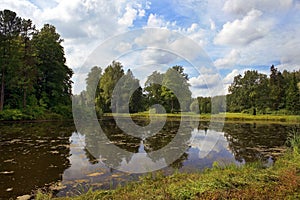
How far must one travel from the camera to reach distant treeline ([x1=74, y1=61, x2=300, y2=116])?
77.3ft

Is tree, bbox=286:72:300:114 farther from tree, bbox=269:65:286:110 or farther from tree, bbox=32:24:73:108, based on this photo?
tree, bbox=32:24:73:108

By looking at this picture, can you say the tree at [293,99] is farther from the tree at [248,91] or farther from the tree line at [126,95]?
the tree line at [126,95]

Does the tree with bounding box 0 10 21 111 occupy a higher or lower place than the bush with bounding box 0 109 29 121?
higher

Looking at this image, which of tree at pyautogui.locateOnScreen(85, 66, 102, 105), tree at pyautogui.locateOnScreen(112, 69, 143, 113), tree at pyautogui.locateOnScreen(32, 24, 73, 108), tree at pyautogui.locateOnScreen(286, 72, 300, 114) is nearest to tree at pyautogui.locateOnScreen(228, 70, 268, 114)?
tree at pyautogui.locateOnScreen(286, 72, 300, 114)

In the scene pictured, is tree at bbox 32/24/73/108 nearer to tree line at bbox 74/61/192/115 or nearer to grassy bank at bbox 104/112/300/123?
tree line at bbox 74/61/192/115

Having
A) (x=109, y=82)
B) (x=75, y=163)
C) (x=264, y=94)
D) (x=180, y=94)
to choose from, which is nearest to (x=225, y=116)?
(x=180, y=94)

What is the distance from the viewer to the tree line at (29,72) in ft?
84.8

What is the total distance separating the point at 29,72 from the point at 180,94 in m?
17.3

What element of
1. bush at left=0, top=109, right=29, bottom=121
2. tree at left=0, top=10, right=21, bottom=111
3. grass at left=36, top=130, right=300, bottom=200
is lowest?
grass at left=36, top=130, right=300, bottom=200

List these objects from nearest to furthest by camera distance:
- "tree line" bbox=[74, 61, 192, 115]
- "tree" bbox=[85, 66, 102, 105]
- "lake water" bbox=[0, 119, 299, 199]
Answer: "lake water" bbox=[0, 119, 299, 199] → "tree" bbox=[85, 66, 102, 105] → "tree line" bbox=[74, 61, 192, 115]

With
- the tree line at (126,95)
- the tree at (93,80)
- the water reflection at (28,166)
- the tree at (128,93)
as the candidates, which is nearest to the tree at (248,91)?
the tree line at (126,95)

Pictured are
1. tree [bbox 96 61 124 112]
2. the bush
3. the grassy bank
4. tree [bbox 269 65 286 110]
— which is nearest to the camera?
the bush

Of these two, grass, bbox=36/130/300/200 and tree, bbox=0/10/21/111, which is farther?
tree, bbox=0/10/21/111

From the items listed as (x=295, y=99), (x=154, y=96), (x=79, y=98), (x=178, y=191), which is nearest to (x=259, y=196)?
(x=178, y=191)
